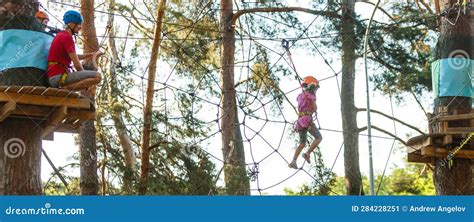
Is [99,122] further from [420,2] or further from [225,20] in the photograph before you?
[420,2]

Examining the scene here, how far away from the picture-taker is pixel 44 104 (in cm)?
478

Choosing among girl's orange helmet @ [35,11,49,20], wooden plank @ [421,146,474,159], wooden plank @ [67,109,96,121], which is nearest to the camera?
Answer: wooden plank @ [67,109,96,121]

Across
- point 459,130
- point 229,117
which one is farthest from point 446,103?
point 229,117

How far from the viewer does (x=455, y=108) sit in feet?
21.5

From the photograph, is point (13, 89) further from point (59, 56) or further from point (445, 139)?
point (445, 139)

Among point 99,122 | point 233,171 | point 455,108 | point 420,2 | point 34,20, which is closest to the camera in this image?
point 34,20

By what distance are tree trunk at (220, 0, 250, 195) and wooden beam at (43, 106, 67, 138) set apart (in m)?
2.19

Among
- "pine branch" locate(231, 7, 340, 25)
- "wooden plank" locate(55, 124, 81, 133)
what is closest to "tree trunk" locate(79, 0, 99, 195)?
"pine branch" locate(231, 7, 340, 25)

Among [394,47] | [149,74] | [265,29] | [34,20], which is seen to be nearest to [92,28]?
[149,74]

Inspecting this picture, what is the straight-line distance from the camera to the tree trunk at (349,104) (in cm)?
772

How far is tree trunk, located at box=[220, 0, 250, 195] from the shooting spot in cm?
714

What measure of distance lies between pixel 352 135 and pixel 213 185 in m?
1.43

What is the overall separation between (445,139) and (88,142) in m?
3.06

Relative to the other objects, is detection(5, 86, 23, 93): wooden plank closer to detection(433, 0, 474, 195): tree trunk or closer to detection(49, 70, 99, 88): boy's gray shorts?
detection(49, 70, 99, 88): boy's gray shorts
